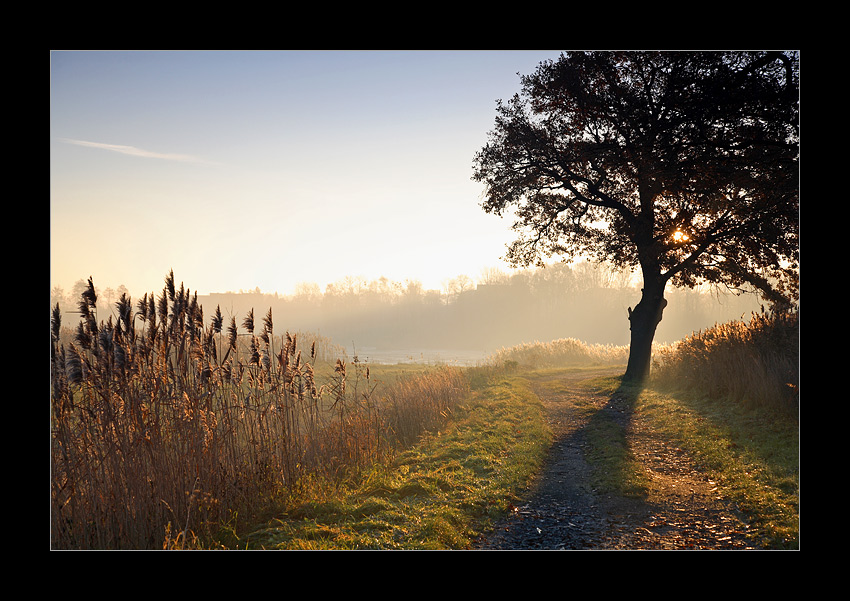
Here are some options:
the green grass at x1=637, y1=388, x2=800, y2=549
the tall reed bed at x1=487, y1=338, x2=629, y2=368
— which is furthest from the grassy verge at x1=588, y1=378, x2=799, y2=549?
the tall reed bed at x1=487, y1=338, x2=629, y2=368

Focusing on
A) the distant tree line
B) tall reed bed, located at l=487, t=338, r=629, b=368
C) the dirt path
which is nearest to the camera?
the dirt path

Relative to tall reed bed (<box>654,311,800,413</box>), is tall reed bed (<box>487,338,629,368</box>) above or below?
below

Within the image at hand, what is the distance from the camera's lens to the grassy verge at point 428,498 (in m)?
5.32

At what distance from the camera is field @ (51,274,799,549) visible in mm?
5207

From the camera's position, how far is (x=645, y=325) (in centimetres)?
1770

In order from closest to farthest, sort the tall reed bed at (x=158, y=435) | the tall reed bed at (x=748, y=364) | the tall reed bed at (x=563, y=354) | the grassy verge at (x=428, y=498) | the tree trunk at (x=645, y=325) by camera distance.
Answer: the tall reed bed at (x=158, y=435) → the grassy verge at (x=428, y=498) → the tall reed bed at (x=748, y=364) → the tree trunk at (x=645, y=325) → the tall reed bed at (x=563, y=354)

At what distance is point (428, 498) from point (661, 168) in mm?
10290

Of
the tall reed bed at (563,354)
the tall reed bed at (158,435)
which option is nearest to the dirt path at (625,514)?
the tall reed bed at (158,435)

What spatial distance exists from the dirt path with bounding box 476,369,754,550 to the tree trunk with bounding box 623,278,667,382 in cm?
873

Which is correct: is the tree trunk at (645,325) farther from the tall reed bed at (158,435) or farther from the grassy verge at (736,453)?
the tall reed bed at (158,435)

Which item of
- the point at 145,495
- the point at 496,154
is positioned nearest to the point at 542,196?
the point at 496,154

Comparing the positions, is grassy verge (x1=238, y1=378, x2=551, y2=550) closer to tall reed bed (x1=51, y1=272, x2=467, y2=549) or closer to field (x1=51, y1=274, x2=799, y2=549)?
field (x1=51, y1=274, x2=799, y2=549)

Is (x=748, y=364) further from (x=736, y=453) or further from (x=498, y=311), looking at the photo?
(x=498, y=311)

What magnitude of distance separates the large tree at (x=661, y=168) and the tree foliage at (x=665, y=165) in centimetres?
4
